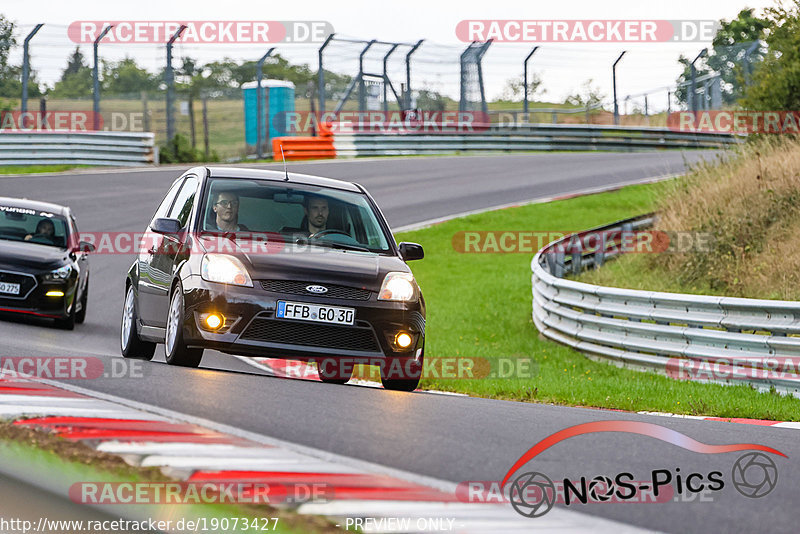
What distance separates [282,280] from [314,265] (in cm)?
29

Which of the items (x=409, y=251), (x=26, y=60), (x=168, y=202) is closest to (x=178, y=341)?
(x=409, y=251)

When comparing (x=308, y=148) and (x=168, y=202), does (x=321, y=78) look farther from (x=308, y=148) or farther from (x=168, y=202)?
(x=168, y=202)

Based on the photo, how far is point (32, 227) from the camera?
14039mm

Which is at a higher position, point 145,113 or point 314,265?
point 145,113

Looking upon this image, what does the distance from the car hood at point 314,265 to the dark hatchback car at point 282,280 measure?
0.01 meters

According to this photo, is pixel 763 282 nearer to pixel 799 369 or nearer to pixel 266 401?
pixel 799 369

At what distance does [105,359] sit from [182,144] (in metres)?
25.2

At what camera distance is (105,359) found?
8.37 metres

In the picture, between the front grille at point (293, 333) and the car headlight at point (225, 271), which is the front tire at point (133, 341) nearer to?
the car headlight at point (225, 271)

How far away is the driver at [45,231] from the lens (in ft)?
45.7

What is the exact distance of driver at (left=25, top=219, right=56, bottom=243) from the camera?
548 inches

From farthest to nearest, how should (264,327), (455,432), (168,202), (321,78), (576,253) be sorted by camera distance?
1. (321,78)
2. (576,253)
3. (168,202)
4. (264,327)
5. (455,432)

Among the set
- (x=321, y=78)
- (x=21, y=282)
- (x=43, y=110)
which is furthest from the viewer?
(x=321, y=78)

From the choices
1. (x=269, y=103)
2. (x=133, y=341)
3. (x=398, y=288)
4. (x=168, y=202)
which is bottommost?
(x=133, y=341)
